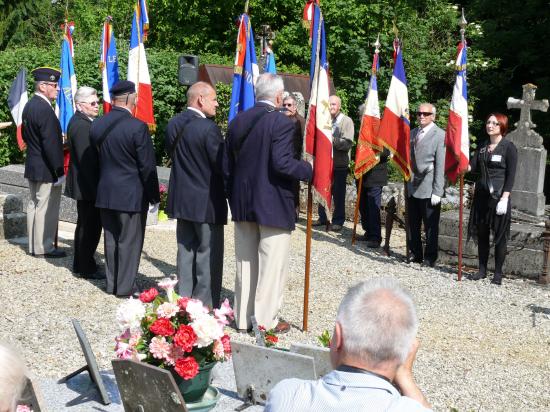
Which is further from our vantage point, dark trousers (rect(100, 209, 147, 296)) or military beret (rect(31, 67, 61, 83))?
military beret (rect(31, 67, 61, 83))

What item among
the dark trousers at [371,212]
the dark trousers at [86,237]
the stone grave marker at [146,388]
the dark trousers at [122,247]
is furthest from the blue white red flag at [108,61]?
the stone grave marker at [146,388]

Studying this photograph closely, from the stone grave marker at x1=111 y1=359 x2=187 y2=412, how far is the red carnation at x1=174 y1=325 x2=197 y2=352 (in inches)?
12.4

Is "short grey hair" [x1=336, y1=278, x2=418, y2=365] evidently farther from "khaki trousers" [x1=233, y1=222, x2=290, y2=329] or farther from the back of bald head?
the back of bald head

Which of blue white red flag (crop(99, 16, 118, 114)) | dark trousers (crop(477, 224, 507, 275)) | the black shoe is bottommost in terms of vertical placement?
the black shoe

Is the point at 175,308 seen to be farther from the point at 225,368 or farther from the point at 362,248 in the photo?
the point at 362,248

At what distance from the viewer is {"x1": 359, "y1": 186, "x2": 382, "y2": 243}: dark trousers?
1125cm

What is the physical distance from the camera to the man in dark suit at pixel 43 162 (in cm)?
912

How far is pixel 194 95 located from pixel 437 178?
3.62 metres

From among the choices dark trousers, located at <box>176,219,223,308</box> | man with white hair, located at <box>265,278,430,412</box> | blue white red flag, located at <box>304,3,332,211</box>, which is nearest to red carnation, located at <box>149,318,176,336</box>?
man with white hair, located at <box>265,278,430,412</box>

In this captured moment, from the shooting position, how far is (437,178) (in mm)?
9750

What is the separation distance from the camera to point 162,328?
167 inches

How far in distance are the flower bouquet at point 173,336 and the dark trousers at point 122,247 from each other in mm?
3453

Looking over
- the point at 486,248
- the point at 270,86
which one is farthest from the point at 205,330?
the point at 486,248

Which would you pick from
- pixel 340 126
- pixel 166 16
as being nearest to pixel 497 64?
pixel 166 16
